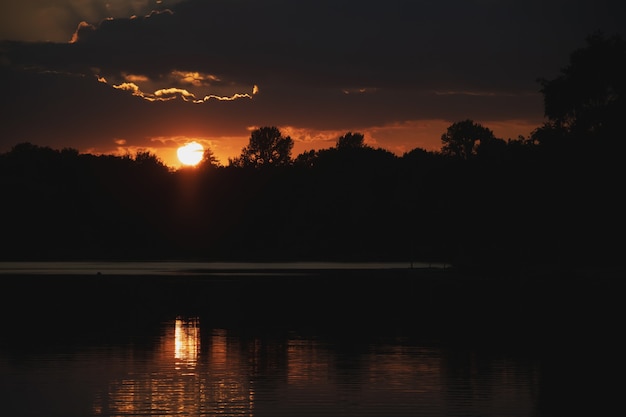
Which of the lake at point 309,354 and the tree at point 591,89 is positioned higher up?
the tree at point 591,89

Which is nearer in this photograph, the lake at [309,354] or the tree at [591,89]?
the lake at [309,354]

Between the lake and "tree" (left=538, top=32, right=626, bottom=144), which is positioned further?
"tree" (left=538, top=32, right=626, bottom=144)

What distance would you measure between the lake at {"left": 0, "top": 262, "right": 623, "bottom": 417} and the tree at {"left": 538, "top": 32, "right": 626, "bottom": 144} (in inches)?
1272

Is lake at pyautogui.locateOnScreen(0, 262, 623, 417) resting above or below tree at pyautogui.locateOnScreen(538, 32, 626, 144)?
below

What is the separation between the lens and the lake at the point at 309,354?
25.0m

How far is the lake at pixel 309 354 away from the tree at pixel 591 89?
32319 millimetres

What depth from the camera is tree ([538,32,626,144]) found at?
95.6 metres

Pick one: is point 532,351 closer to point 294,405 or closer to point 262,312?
point 294,405

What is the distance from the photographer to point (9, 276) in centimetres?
9462

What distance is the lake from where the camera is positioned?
24984mm

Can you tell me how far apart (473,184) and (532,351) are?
265 ft

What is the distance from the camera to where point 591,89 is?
97250 millimetres

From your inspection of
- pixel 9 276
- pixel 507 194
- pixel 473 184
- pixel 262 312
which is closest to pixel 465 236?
pixel 473 184

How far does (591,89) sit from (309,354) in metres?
69.0
